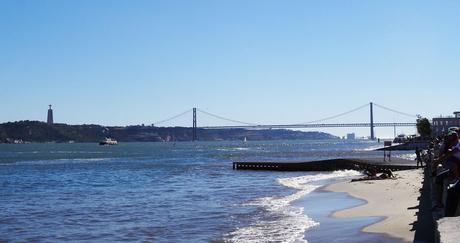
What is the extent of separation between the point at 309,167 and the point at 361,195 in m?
31.2

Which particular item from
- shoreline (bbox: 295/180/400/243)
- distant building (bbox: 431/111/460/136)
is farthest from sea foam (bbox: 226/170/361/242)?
distant building (bbox: 431/111/460/136)

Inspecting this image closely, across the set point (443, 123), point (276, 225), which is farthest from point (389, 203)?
point (443, 123)

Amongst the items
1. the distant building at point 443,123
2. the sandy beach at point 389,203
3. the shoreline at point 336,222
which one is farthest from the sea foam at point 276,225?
the distant building at point 443,123

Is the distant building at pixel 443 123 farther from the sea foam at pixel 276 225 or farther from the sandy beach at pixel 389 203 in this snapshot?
the sea foam at pixel 276 225

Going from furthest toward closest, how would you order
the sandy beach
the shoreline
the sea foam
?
1. the sea foam
2. the sandy beach
3. the shoreline

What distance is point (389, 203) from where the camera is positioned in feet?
77.5

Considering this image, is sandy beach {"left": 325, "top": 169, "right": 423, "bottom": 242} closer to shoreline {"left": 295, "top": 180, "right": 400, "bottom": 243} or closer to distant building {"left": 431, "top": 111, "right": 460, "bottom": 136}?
shoreline {"left": 295, "top": 180, "right": 400, "bottom": 243}

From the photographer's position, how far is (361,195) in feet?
95.2

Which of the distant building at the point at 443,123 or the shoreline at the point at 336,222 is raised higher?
the distant building at the point at 443,123

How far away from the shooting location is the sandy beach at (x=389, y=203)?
1699 centimetres

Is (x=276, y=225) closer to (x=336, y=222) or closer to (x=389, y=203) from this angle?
(x=336, y=222)

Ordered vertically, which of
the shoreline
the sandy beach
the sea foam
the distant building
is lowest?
the sea foam

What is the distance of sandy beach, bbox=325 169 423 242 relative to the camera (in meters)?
17.0

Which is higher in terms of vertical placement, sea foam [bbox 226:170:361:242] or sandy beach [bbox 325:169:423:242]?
sandy beach [bbox 325:169:423:242]
